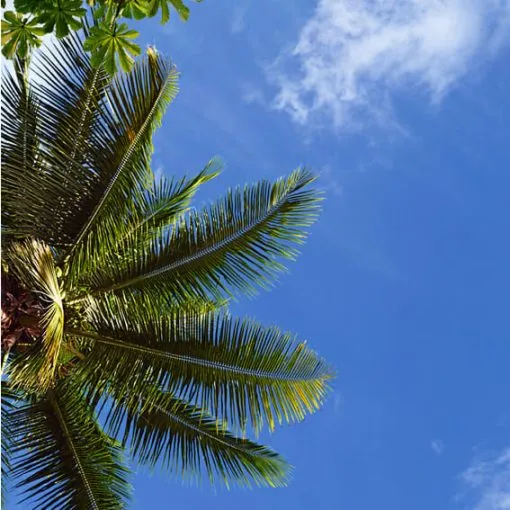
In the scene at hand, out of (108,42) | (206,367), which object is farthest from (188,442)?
(108,42)

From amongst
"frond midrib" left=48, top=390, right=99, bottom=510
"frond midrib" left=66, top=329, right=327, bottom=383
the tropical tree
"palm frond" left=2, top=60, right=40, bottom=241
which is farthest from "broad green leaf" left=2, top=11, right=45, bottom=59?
"frond midrib" left=48, top=390, right=99, bottom=510

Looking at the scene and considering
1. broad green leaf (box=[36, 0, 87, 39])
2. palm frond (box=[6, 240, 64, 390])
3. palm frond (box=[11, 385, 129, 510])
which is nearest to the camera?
broad green leaf (box=[36, 0, 87, 39])

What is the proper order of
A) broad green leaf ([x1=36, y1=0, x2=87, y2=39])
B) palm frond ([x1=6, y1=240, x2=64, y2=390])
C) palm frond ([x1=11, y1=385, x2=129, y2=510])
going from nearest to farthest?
broad green leaf ([x1=36, y1=0, x2=87, y2=39]), palm frond ([x1=6, y1=240, x2=64, y2=390]), palm frond ([x1=11, y1=385, x2=129, y2=510])

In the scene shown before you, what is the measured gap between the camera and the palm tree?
8.93 m

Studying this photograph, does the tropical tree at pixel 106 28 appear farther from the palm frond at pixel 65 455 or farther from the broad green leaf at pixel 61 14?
the palm frond at pixel 65 455

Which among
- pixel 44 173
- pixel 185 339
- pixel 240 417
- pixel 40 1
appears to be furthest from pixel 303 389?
pixel 40 1

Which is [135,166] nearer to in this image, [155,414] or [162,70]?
[162,70]

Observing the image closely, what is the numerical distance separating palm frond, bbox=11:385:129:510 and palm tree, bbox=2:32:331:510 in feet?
0.05

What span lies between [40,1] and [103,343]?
17.2 ft

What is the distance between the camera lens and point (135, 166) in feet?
30.7

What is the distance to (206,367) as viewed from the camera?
29.4ft

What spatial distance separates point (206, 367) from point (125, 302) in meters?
1.19

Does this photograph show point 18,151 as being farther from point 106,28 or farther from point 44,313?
point 106,28

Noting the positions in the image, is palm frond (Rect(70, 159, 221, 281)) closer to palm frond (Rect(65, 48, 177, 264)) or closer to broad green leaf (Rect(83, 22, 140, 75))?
palm frond (Rect(65, 48, 177, 264))
